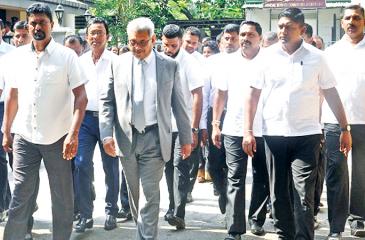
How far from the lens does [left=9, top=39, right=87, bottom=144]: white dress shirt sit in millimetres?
4391

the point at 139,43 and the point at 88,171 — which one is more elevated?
the point at 139,43

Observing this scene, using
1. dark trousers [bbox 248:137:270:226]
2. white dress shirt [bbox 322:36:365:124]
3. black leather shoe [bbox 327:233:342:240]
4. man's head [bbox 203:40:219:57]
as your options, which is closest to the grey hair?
dark trousers [bbox 248:137:270:226]

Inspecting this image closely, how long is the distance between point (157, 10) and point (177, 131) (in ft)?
80.2

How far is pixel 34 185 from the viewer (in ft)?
14.8

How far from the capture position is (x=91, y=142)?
5.62 m

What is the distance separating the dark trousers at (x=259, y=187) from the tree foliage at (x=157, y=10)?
1787 cm

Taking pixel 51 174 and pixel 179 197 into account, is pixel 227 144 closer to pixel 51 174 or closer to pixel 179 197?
pixel 179 197

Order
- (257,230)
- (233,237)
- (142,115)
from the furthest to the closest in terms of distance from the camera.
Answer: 1. (257,230)
2. (233,237)
3. (142,115)

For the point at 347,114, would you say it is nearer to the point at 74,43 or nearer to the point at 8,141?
the point at 8,141

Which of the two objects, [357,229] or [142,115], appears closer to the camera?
[142,115]

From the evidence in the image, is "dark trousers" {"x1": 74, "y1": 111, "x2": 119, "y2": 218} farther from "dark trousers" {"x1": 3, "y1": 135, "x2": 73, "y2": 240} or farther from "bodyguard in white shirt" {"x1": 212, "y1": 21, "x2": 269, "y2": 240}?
"bodyguard in white shirt" {"x1": 212, "y1": 21, "x2": 269, "y2": 240}

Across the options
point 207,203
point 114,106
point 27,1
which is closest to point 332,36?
point 27,1

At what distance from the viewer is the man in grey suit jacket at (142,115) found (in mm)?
4453

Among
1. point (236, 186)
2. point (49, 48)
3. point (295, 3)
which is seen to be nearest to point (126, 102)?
point (49, 48)
